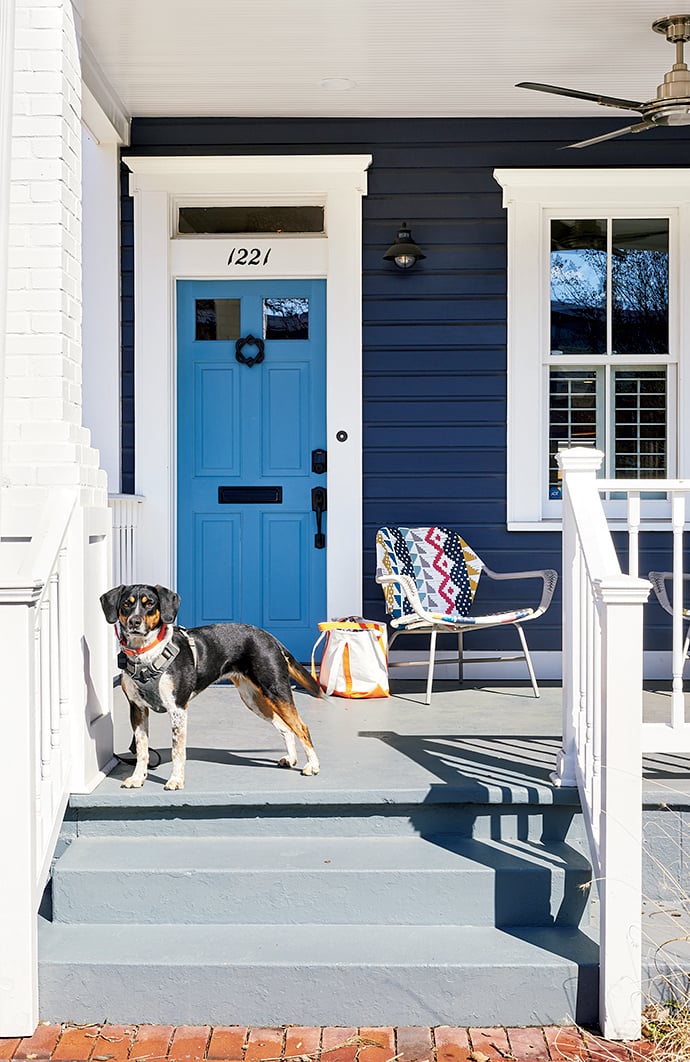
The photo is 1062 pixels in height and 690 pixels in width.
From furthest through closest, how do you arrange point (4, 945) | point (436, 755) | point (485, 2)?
point (485, 2) → point (436, 755) → point (4, 945)

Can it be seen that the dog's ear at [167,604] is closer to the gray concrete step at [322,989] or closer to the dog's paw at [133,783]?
the dog's paw at [133,783]

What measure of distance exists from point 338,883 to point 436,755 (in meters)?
0.76

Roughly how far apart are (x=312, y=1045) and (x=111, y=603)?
137 cm

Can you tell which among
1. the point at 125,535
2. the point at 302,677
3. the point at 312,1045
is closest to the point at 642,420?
the point at 125,535

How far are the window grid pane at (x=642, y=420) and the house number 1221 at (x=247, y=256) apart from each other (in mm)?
1890

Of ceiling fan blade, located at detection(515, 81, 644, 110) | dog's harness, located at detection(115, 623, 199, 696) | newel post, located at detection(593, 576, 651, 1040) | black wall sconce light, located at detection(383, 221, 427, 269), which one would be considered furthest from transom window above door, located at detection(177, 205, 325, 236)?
newel post, located at detection(593, 576, 651, 1040)

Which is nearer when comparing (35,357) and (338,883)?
(338,883)

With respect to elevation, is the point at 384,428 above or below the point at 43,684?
above

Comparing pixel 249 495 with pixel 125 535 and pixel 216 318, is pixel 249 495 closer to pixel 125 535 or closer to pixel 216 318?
pixel 125 535

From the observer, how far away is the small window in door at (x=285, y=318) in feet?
18.2

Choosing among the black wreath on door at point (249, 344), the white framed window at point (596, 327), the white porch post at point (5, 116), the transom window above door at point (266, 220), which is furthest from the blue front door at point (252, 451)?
the white porch post at point (5, 116)

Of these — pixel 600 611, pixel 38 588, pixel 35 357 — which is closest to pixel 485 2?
pixel 35 357

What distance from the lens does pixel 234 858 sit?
300 centimetres

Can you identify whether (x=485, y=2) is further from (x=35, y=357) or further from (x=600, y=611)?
(x=600, y=611)
